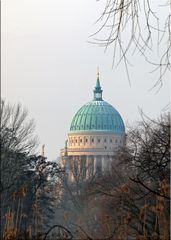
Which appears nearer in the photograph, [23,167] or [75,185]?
[23,167]

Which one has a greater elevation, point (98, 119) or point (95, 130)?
point (98, 119)

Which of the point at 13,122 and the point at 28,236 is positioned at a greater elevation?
the point at 13,122

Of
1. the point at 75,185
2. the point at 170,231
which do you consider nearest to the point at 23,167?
the point at 170,231

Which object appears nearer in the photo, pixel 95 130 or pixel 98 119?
pixel 98 119

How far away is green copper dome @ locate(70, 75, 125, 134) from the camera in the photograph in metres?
103

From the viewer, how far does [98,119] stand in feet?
340

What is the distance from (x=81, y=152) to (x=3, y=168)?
238 ft

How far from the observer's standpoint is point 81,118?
104938 mm

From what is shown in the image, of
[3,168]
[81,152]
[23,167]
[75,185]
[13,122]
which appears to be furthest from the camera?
[81,152]

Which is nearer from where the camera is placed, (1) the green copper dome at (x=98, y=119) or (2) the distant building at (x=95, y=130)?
(2) the distant building at (x=95, y=130)

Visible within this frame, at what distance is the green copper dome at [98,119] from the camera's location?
338 feet

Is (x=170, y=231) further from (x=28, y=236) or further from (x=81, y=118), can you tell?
(x=81, y=118)

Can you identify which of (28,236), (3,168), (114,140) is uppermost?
(114,140)

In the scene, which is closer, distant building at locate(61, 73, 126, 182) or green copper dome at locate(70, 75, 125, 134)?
distant building at locate(61, 73, 126, 182)
